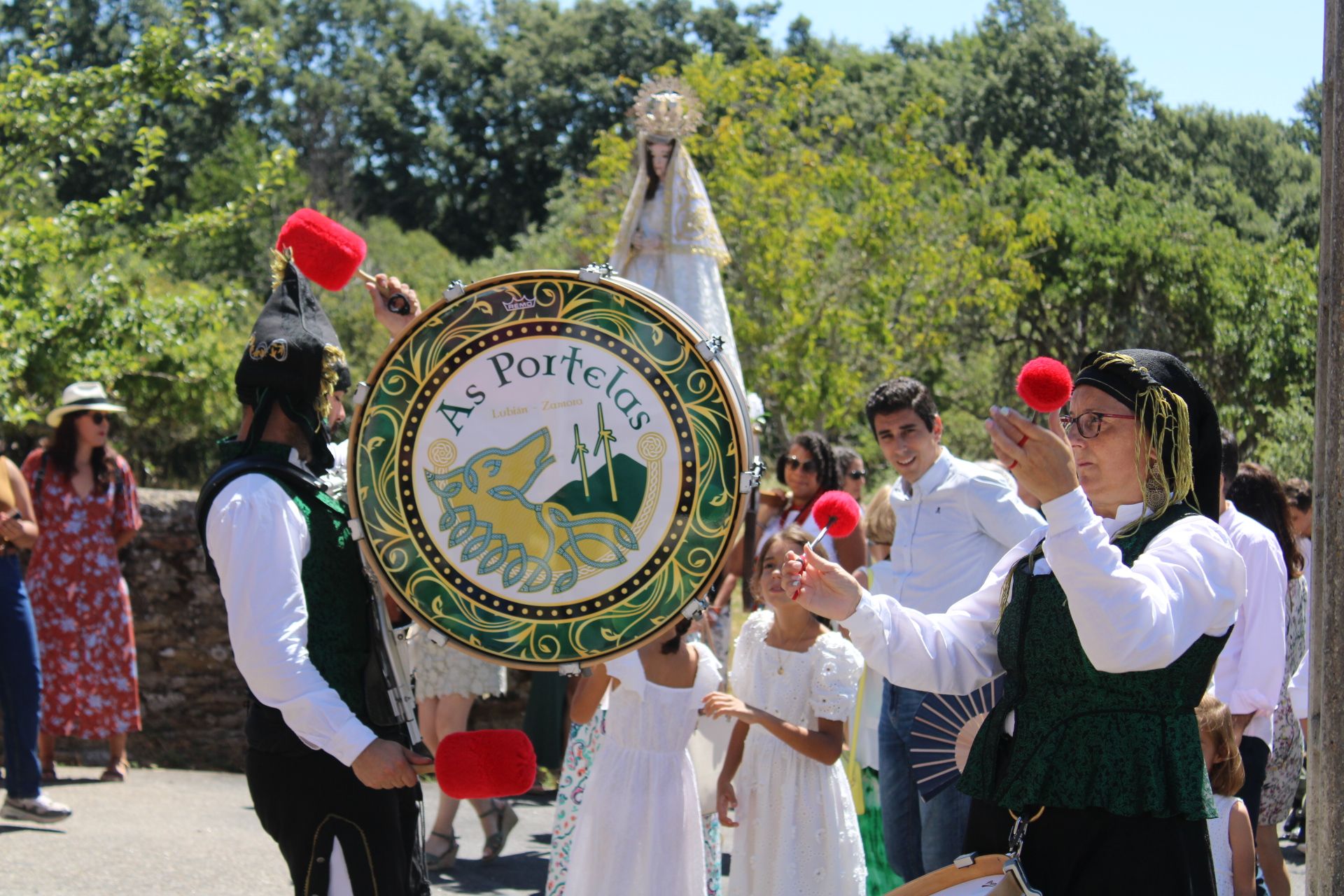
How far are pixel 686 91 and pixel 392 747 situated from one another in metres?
3.75

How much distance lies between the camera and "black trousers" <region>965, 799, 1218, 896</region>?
7.93 feet

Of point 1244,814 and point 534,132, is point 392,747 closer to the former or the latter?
point 1244,814

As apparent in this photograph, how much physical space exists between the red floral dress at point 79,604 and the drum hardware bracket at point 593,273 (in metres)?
4.49

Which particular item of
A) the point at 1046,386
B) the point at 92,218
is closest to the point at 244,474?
the point at 1046,386

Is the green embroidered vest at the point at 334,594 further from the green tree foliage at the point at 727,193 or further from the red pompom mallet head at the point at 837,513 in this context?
the green tree foliage at the point at 727,193

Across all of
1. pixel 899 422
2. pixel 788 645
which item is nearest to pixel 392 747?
pixel 788 645

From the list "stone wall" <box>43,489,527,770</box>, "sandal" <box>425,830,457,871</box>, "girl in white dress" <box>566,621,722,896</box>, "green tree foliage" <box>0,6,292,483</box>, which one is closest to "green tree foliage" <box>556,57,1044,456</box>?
"green tree foliage" <box>0,6,292,483</box>

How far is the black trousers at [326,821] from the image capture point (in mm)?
2928

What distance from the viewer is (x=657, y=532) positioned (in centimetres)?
292

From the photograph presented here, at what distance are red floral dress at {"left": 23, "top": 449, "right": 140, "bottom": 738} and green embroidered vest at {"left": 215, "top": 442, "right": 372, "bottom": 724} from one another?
13.3ft

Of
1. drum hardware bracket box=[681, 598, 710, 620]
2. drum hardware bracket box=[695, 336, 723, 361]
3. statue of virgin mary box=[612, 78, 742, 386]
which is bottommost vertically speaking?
drum hardware bracket box=[681, 598, 710, 620]

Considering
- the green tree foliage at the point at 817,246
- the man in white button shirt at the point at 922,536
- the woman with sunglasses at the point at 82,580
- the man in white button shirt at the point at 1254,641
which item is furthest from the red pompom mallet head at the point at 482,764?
the green tree foliage at the point at 817,246

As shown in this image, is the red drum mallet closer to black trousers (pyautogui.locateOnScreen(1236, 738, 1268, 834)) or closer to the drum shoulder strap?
the drum shoulder strap

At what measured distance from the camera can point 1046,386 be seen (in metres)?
2.31
